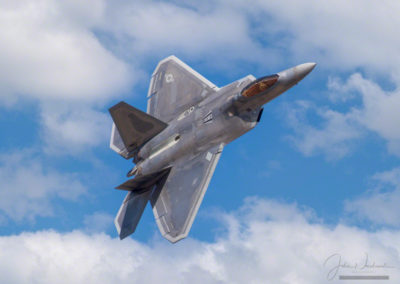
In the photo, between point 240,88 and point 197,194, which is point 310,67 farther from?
point 197,194

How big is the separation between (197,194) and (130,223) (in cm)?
584

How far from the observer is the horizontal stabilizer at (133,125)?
35375 millimetres

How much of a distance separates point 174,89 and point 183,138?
5.97 m

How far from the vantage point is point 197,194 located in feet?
107

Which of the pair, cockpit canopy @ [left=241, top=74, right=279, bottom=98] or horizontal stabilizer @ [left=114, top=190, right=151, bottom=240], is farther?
horizontal stabilizer @ [left=114, top=190, right=151, bottom=240]

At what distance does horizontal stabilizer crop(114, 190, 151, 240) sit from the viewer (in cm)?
3534

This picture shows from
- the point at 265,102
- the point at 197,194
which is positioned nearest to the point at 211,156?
the point at 197,194

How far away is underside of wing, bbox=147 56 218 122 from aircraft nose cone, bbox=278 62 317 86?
5649 millimetres

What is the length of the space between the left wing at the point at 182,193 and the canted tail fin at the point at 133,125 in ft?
11.1

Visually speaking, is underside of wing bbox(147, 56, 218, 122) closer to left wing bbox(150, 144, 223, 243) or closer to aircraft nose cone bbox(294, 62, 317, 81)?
left wing bbox(150, 144, 223, 243)

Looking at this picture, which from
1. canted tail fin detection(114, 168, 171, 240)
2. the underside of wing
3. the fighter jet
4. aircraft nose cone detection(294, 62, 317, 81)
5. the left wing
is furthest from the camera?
the underside of wing

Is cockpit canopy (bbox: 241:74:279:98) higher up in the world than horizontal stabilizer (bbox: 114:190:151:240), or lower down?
higher up

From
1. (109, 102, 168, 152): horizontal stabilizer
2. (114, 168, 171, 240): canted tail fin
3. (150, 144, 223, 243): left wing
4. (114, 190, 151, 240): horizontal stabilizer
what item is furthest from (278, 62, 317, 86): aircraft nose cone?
(114, 190, 151, 240): horizontal stabilizer

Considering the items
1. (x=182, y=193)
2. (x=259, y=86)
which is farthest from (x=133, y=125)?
(x=259, y=86)
